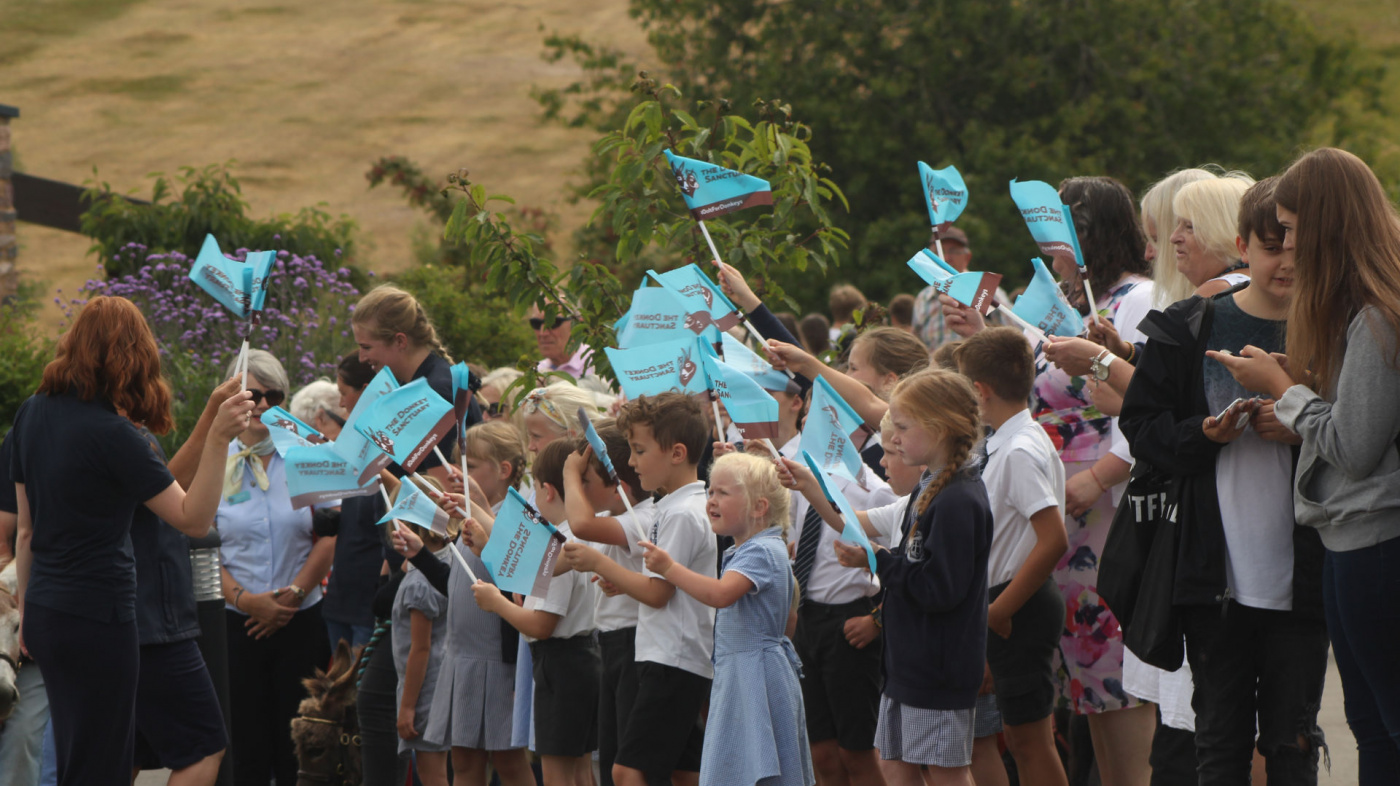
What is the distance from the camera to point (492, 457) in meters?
5.12

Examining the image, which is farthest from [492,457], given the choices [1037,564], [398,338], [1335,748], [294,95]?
[294,95]

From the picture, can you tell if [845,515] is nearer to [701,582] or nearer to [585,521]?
[701,582]

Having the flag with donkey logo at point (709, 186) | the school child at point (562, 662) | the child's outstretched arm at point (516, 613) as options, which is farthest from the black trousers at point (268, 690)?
the flag with donkey logo at point (709, 186)

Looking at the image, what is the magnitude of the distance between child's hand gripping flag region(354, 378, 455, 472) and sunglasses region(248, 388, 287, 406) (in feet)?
6.21

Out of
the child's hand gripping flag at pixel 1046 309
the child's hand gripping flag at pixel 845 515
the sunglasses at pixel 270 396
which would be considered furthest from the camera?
the sunglasses at pixel 270 396

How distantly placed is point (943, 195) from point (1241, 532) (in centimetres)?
170

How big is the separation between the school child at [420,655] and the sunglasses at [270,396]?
51.9 inches

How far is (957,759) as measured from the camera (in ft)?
12.0

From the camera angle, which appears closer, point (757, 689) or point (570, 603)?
point (757, 689)

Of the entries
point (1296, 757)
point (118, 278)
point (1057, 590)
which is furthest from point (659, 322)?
point (118, 278)

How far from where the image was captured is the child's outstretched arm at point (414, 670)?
15.8ft

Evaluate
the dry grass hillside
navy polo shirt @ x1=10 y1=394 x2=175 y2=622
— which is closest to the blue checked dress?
navy polo shirt @ x1=10 y1=394 x2=175 y2=622

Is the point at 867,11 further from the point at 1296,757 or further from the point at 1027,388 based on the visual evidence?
the point at 1296,757

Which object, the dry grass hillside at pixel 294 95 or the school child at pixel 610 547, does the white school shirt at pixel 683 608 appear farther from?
the dry grass hillside at pixel 294 95
